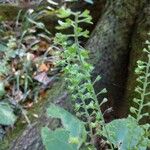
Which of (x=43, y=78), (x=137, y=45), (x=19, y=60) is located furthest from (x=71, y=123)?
(x=19, y=60)

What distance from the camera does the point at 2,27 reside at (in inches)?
141

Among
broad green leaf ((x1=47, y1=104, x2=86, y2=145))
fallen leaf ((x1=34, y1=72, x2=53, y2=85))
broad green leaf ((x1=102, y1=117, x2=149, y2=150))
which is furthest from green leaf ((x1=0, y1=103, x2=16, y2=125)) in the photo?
fallen leaf ((x1=34, y1=72, x2=53, y2=85))

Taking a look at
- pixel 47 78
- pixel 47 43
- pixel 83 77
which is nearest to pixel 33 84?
pixel 47 78

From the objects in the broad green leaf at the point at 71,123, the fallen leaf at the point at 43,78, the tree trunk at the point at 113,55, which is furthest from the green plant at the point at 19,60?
the broad green leaf at the point at 71,123

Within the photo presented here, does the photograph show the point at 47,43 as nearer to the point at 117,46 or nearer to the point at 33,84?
the point at 33,84

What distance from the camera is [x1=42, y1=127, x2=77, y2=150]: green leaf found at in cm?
134

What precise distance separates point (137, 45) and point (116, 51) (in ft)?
0.44

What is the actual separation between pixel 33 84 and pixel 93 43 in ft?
2.15

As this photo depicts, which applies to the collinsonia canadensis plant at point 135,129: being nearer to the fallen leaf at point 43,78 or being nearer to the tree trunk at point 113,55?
the tree trunk at point 113,55

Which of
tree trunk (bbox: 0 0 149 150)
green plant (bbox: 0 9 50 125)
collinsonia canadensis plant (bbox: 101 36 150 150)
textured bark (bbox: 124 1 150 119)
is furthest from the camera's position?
green plant (bbox: 0 9 50 125)

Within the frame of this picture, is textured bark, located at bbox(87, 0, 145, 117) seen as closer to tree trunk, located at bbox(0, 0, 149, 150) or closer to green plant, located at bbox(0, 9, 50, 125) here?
tree trunk, located at bbox(0, 0, 149, 150)

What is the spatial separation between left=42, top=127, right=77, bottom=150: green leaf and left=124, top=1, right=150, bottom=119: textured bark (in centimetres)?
96

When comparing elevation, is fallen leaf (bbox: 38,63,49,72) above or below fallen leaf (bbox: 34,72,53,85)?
above

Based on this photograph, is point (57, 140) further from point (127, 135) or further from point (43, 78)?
point (43, 78)
